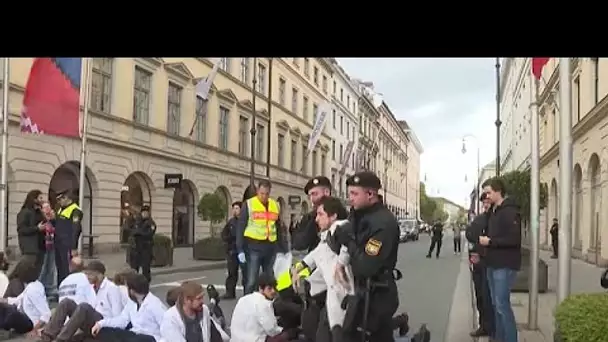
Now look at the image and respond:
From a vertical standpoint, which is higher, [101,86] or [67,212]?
[101,86]

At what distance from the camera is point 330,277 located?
5.75 meters

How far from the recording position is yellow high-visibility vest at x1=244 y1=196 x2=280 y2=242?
1020 centimetres

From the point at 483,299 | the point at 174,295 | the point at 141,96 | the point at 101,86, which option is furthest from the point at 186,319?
the point at 141,96

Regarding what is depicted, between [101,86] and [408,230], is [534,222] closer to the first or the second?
[101,86]

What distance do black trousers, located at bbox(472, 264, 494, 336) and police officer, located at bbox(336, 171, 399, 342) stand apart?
3.23 metres

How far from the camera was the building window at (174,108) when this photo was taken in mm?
33469

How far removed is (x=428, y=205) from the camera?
14325 centimetres

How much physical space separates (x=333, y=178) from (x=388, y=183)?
24.4 meters

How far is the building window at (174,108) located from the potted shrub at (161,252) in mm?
12934

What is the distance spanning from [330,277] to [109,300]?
355 centimetres

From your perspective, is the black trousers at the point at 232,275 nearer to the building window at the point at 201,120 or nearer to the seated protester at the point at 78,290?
the seated protester at the point at 78,290

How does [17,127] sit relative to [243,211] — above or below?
above
